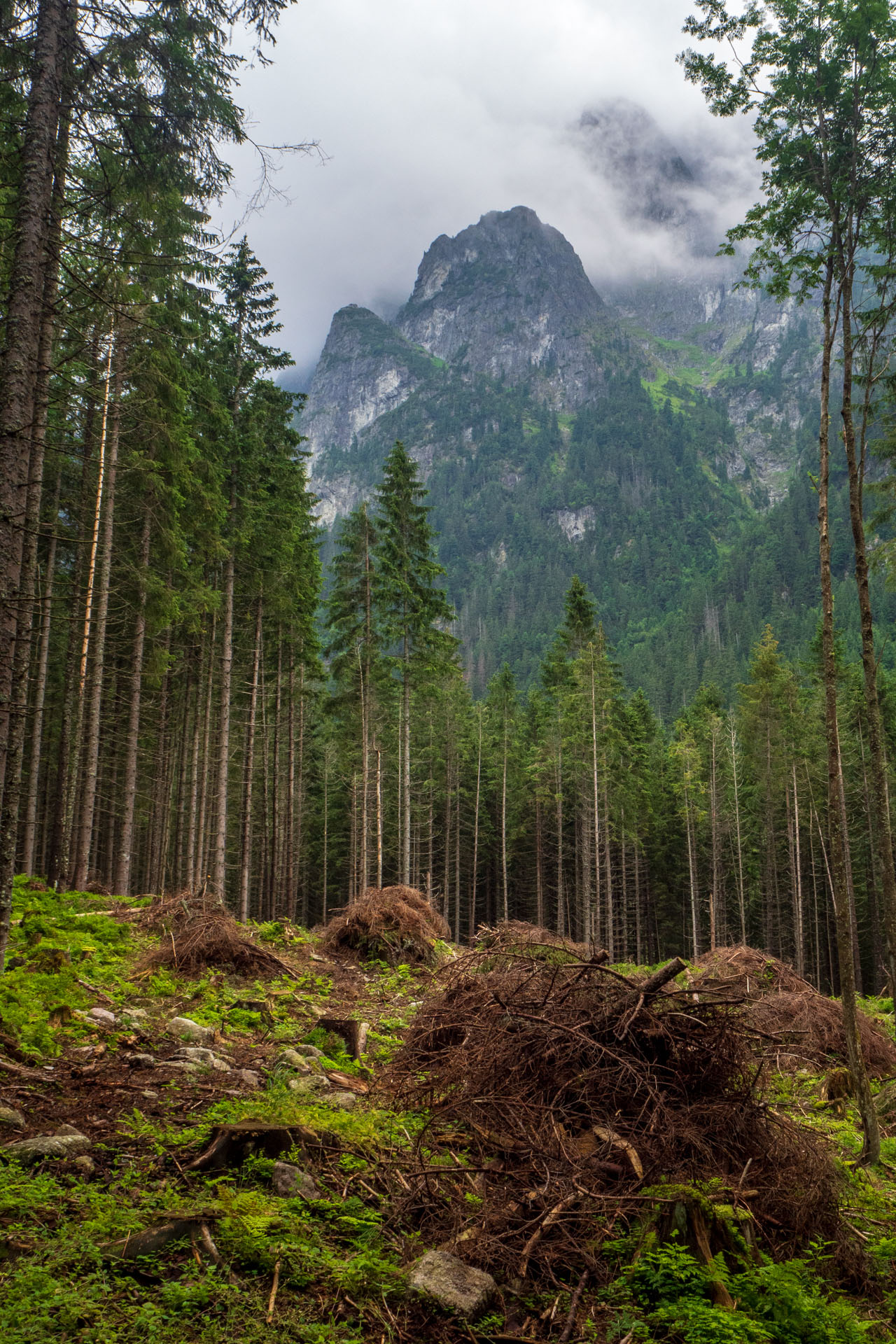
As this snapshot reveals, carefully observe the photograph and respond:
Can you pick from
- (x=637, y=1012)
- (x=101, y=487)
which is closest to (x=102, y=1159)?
(x=637, y=1012)

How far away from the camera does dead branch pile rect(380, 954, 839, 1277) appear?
167 inches

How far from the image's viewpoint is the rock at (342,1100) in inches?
229

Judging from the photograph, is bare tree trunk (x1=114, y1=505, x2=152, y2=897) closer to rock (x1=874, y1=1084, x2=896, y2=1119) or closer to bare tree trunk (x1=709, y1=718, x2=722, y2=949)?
rock (x1=874, y1=1084, x2=896, y2=1119)

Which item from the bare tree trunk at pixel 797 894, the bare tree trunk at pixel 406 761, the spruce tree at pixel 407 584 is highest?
the spruce tree at pixel 407 584

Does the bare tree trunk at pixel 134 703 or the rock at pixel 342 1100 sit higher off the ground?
the bare tree trunk at pixel 134 703

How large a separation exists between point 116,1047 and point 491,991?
326 cm

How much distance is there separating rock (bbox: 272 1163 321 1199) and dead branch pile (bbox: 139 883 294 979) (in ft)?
17.7

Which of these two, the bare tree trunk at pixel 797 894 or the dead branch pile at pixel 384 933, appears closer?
the dead branch pile at pixel 384 933

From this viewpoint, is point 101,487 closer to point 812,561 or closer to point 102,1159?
point 102,1159

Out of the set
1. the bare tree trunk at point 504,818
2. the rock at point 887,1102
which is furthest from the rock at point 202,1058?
the bare tree trunk at point 504,818

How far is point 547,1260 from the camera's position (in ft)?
12.9

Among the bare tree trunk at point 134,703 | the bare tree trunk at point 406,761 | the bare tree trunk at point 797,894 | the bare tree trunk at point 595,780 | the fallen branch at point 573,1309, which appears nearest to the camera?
the fallen branch at point 573,1309

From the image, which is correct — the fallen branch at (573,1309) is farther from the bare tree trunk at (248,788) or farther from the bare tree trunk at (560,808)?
the bare tree trunk at (560,808)

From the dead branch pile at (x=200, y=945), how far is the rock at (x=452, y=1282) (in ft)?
21.3
